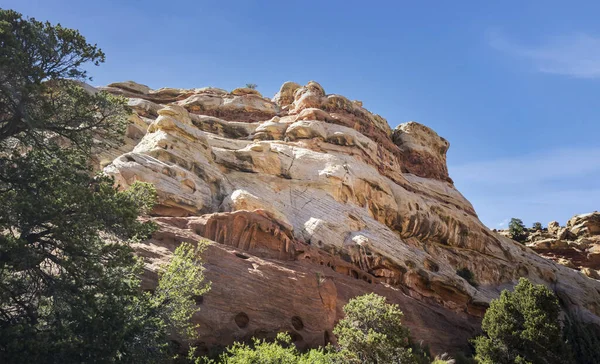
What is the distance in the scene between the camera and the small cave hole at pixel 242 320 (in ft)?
73.7

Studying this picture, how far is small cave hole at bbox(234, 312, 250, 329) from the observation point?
73.7ft

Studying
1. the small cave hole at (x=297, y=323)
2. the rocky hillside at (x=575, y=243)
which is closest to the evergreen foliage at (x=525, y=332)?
the small cave hole at (x=297, y=323)

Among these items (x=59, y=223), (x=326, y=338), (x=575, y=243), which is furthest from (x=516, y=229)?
(x=59, y=223)

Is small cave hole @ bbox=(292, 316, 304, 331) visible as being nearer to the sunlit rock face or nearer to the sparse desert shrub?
the sunlit rock face

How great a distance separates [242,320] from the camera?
2266 centimetres

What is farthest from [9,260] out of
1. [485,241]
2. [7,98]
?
[485,241]

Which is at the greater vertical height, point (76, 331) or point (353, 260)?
point (353, 260)

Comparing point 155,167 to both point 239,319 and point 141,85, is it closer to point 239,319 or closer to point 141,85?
point 239,319

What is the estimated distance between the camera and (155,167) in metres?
29.8

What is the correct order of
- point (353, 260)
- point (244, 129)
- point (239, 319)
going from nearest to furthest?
point (239, 319)
point (353, 260)
point (244, 129)

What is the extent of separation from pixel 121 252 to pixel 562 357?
1028 inches

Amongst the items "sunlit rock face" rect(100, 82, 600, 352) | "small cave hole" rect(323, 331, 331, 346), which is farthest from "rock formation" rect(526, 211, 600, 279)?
"small cave hole" rect(323, 331, 331, 346)

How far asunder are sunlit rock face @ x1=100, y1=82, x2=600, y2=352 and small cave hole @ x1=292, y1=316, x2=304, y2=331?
0.27ft

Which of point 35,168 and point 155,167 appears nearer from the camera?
point 35,168
